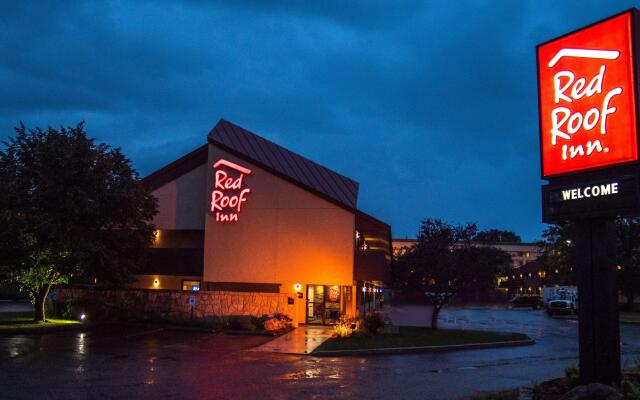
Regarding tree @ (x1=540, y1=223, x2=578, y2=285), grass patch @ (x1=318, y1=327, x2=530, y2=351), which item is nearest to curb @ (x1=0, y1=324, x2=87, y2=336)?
grass patch @ (x1=318, y1=327, x2=530, y2=351)

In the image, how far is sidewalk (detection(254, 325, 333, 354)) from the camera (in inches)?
802

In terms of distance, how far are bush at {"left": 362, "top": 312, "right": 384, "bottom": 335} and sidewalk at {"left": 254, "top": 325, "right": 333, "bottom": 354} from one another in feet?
5.55

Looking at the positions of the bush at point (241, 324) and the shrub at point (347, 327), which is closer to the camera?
the shrub at point (347, 327)

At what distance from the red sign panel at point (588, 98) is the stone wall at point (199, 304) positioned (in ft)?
67.3

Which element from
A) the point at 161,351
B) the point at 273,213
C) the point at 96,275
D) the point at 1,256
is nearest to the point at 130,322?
the point at 96,275

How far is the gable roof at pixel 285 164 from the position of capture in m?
31.4

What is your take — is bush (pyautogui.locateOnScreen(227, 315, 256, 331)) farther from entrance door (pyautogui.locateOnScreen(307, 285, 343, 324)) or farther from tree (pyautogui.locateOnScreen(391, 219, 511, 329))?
tree (pyautogui.locateOnScreen(391, 219, 511, 329))

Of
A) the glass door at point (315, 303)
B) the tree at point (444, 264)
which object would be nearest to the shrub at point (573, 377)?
the tree at point (444, 264)

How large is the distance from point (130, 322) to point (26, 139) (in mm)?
10119

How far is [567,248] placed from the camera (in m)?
56.3

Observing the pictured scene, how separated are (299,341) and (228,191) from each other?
1173 centimetres

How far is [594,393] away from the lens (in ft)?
26.7

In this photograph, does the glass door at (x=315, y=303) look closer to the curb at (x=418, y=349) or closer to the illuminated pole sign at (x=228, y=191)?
the illuminated pole sign at (x=228, y=191)

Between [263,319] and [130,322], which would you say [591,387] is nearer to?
[263,319]
